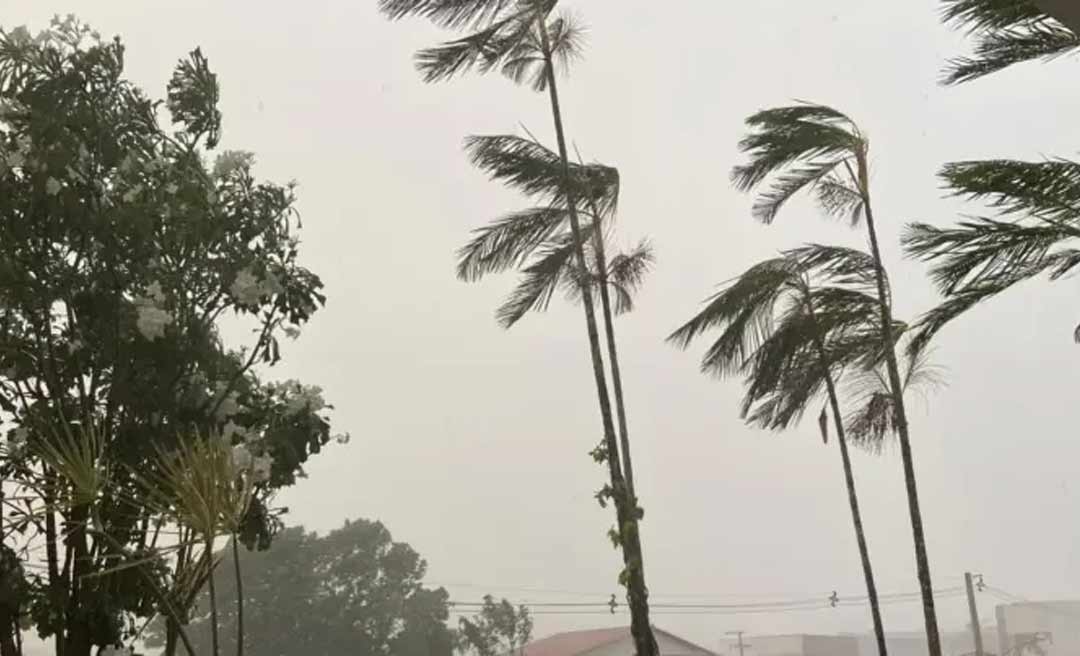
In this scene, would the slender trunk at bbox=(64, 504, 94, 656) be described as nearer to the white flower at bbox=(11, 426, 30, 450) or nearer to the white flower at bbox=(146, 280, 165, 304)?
the white flower at bbox=(11, 426, 30, 450)

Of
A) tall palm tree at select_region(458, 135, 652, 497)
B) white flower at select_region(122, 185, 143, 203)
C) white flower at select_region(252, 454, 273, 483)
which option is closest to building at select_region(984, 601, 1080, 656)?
tall palm tree at select_region(458, 135, 652, 497)

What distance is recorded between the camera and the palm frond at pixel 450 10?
518 centimetres

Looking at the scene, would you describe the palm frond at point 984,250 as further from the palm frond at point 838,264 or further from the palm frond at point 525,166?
the palm frond at point 525,166

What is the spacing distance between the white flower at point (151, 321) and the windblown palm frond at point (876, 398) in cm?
425

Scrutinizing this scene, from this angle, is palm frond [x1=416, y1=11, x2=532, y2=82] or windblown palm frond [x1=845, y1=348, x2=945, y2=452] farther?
windblown palm frond [x1=845, y1=348, x2=945, y2=452]

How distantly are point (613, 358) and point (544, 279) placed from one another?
1.86 feet

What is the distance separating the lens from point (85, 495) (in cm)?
279

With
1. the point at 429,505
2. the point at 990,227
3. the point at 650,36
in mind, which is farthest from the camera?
the point at 650,36

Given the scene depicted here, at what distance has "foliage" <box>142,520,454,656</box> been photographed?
16.4 ft

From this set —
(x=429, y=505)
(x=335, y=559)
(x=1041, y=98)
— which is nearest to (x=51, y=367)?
(x=335, y=559)

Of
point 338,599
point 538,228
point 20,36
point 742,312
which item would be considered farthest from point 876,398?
point 20,36

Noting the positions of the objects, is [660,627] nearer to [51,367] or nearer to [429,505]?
[429,505]

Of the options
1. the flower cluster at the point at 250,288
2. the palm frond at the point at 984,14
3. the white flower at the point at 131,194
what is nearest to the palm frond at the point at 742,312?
the palm frond at the point at 984,14

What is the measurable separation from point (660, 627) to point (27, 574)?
14.6ft
